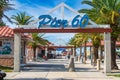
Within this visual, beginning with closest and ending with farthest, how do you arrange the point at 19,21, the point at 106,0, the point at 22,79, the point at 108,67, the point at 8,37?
the point at 22,79
the point at 108,67
the point at 106,0
the point at 8,37
the point at 19,21

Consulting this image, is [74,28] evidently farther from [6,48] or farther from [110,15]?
[6,48]

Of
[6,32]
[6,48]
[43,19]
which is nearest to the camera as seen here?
[43,19]

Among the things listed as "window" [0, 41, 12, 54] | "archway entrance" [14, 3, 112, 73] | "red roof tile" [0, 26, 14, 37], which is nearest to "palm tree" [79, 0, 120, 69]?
"archway entrance" [14, 3, 112, 73]

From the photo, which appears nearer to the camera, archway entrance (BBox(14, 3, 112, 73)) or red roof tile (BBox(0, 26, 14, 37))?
archway entrance (BBox(14, 3, 112, 73))

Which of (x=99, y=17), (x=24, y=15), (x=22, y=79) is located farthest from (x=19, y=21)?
(x=22, y=79)

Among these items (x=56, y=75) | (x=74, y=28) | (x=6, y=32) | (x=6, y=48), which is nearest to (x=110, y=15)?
(x=74, y=28)

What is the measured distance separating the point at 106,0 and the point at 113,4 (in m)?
0.93

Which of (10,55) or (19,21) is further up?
(19,21)

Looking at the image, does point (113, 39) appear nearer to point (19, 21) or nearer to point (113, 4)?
point (113, 4)

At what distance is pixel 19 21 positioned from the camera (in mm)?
63375

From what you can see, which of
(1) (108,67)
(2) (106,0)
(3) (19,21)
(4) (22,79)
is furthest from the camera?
(3) (19,21)

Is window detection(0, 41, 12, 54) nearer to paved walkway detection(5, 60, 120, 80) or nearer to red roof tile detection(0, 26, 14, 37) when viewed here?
red roof tile detection(0, 26, 14, 37)

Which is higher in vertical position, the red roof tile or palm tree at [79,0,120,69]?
palm tree at [79,0,120,69]

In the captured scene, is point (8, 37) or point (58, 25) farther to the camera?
point (8, 37)
